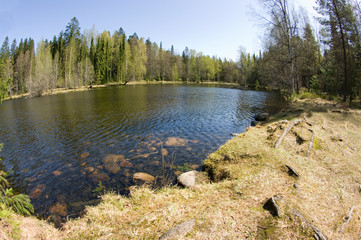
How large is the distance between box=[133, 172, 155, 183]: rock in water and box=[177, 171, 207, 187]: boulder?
1.43m

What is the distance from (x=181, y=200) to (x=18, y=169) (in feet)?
31.1

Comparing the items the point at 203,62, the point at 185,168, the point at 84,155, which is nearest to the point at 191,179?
the point at 185,168

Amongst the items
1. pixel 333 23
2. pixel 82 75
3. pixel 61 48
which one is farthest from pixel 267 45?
pixel 61 48

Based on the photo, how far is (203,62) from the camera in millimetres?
105438

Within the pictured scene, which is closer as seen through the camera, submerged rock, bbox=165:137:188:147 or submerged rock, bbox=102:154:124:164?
submerged rock, bbox=102:154:124:164

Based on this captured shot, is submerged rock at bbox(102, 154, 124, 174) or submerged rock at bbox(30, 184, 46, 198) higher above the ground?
submerged rock at bbox(102, 154, 124, 174)

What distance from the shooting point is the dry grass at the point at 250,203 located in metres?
4.05

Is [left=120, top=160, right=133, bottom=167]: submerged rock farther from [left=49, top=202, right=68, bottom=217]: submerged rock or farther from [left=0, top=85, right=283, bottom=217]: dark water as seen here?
[left=49, top=202, right=68, bottom=217]: submerged rock

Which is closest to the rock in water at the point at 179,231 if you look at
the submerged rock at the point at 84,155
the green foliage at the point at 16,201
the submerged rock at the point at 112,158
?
the green foliage at the point at 16,201

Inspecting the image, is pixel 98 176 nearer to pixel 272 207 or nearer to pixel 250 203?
pixel 250 203

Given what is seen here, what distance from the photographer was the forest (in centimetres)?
1934

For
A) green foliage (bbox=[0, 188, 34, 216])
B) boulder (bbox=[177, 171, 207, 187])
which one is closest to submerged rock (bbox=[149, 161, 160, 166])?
boulder (bbox=[177, 171, 207, 187])

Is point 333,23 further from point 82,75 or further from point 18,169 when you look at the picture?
point 82,75

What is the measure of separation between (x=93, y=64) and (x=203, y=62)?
60.0m
